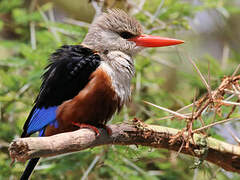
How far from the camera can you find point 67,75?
287 centimetres

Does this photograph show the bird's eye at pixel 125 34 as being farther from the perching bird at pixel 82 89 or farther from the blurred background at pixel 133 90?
the blurred background at pixel 133 90

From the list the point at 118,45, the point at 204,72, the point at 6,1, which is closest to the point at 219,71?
the point at 204,72

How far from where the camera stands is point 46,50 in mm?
3932

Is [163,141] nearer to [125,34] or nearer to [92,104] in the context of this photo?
[92,104]

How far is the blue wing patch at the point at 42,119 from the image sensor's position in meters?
2.83

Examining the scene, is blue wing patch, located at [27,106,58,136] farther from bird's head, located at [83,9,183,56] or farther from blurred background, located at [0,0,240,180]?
bird's head, located at [83,9,183,56]

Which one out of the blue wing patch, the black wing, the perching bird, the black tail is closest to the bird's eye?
the perching bird

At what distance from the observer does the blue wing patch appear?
2.83 metres

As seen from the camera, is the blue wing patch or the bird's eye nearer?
the blue wing patch

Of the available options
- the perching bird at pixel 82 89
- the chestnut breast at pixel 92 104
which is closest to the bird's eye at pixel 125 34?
the perching bird at pixel 82 89

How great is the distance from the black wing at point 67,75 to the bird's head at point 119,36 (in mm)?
262

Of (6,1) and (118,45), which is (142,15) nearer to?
(118,45)

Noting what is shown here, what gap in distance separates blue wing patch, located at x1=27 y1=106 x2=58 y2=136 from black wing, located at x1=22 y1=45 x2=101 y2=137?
44 millimetres

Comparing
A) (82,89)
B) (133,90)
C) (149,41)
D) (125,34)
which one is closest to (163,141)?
(82,89)
